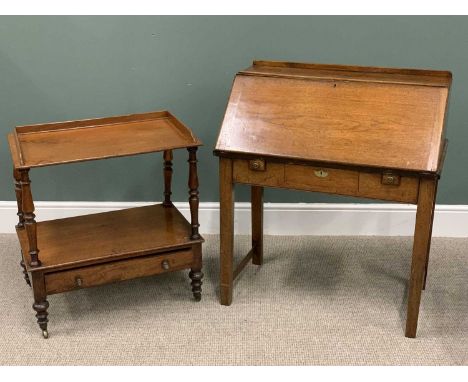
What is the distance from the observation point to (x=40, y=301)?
3033mm

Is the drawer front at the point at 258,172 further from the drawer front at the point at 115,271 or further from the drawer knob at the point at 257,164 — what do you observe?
the drawer front at the point at 115,271

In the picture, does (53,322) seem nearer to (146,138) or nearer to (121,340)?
(121,340)

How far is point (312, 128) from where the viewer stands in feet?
9.42

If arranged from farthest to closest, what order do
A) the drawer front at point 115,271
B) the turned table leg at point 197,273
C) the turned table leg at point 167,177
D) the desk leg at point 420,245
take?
the turned table leg at point 167,177, the turned table leg at point 197,273, the drawer front at point 115,271, the desk leg at point 420,245

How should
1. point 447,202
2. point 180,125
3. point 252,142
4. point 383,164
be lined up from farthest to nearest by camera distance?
point 447,202 < point 180,125 < point 252,142 < point 383,164

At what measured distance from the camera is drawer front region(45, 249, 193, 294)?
3.04 metres

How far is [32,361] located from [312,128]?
1474 millimetres

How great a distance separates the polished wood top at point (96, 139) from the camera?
9.41 feet

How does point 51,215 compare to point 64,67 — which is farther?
point 51,215

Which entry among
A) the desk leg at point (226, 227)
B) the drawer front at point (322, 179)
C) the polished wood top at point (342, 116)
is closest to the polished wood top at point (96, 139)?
the desk leg at point (226, 227)

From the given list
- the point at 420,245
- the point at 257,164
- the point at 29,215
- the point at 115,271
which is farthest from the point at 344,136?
the point at 29,215

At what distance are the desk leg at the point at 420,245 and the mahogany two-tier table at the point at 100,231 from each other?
925 mm

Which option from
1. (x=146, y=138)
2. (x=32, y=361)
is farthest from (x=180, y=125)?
(x=32, y=361)
